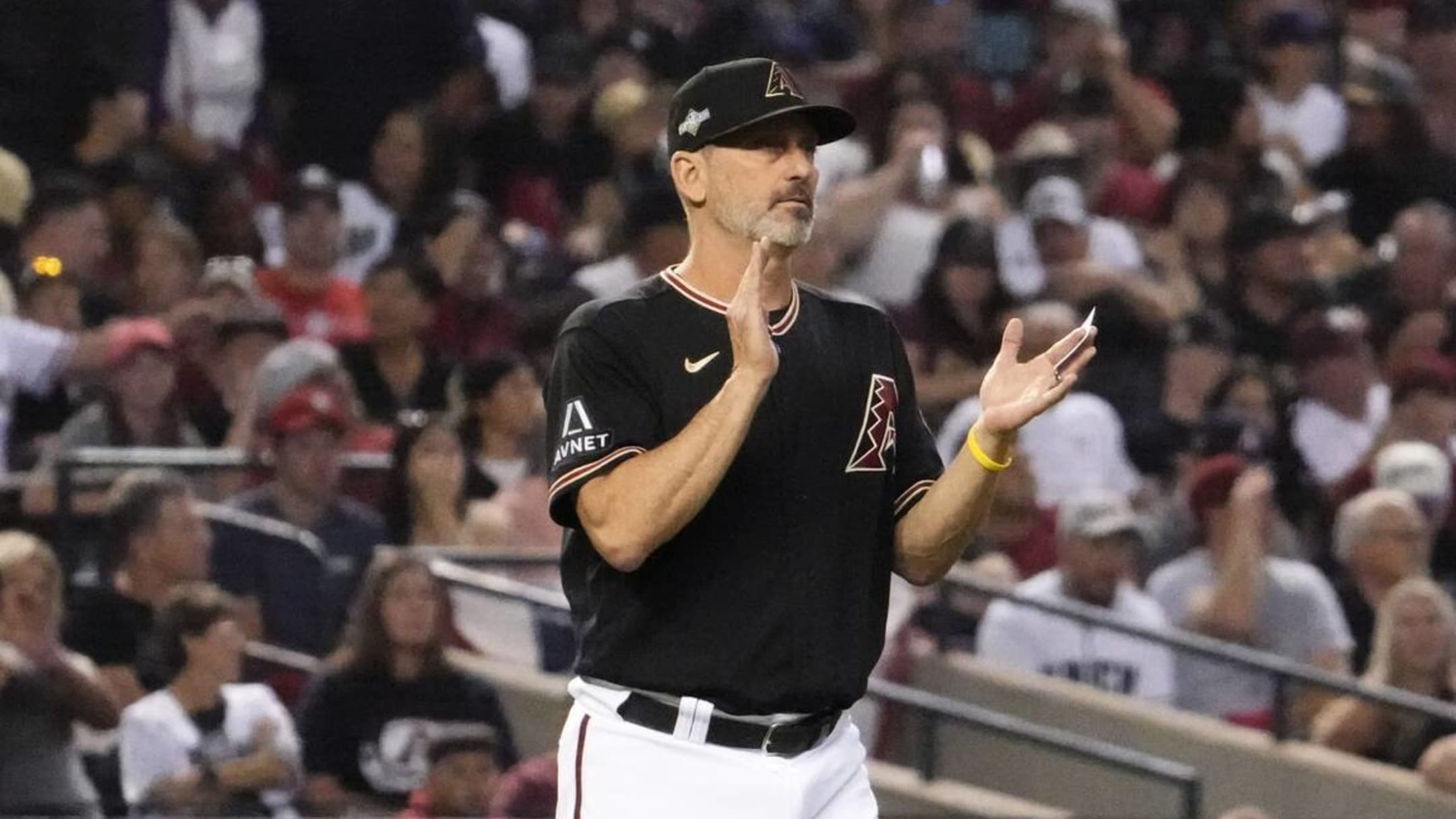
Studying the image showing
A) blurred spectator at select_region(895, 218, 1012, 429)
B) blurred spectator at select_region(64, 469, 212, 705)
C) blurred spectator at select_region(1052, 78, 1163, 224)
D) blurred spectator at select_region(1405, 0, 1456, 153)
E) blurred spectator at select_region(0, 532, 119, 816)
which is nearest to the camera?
blurred spectator at select_region(0, 532, 119, 816)

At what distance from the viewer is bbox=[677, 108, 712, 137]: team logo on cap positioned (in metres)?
4.30

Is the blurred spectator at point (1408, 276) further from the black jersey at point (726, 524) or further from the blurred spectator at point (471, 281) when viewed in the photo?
the black jersey at point (726, 524)

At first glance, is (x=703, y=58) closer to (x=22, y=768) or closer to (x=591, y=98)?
(x=591, y=98)

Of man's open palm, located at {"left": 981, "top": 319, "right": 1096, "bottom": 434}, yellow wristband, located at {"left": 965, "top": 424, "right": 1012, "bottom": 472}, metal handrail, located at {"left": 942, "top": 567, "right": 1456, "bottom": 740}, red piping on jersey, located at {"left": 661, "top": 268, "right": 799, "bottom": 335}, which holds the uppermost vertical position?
red piping on jersey, located at {"left": 661, "top": 268, "right": 799, "bottom": 335}

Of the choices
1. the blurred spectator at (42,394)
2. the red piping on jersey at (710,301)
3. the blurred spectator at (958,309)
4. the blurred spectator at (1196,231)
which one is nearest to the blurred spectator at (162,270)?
the blurred spectator at (42,394)

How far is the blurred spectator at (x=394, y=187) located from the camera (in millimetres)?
11141

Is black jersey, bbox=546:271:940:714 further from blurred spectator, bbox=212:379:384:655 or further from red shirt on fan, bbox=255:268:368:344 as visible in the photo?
red shirt on fan, bbox=255:268:368:344

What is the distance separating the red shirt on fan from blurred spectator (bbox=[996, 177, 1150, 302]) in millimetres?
2459

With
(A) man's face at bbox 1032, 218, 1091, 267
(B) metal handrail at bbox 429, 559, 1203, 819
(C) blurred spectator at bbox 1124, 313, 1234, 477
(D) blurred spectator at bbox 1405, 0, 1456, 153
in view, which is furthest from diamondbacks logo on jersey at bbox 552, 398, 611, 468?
(D) blurred spectator at bbox 1405, 0, 1456, 153

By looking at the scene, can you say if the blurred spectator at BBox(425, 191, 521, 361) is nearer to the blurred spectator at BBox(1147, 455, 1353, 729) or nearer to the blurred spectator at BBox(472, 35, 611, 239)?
the blurred spectator at BBox(472, 35, 611, 239)

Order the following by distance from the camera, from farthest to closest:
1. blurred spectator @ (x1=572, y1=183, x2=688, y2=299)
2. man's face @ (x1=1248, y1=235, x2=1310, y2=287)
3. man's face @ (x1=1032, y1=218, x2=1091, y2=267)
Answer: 1. man's face @ (x1=1248, y1=235, x2=1310, y2=287)
2. man's face @ (x1=1032, y1=218, x2=1091, y2=267)
3. blurred spectator @ (x1=572, y1=183, x2=688, y2=299)

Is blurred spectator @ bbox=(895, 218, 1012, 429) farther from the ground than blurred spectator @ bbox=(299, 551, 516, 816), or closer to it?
farther from the ground

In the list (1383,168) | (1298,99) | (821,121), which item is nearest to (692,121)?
(821,121)

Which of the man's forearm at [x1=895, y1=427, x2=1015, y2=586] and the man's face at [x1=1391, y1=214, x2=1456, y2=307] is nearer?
the man's forearm at [x1=895, y1=427, x2=1015, y2=586]
